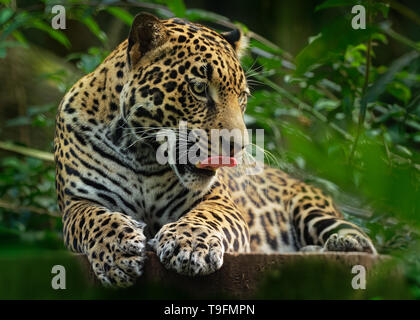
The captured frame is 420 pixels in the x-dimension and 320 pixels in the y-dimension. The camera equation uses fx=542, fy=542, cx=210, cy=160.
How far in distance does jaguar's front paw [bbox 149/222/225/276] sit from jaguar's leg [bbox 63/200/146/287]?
0.14 metres

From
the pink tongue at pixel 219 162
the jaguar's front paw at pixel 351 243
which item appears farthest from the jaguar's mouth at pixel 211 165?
the jaguar's front paw at pixel 351 243

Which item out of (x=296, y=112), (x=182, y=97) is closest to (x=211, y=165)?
(x=182, y=97)

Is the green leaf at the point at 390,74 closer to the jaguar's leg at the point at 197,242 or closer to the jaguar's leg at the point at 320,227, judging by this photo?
the jaguar's leg at the point at 197,242

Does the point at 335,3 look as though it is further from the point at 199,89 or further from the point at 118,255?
the point at 118,255

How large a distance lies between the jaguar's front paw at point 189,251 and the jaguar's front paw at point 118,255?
0.13m

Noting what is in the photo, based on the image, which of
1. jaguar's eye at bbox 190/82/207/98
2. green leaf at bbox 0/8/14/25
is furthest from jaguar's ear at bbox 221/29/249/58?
green leaf at bbox 0/8/14/25

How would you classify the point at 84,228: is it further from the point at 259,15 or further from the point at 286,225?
the point at 259,15

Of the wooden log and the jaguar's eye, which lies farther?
the jaguar's eye

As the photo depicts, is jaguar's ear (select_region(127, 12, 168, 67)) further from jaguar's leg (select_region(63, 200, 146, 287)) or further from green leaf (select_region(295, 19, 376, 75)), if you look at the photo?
green leaf (select_region(295, 19, 376, 75))

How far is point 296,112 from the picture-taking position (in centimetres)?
700

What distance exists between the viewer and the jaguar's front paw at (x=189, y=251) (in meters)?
3.04

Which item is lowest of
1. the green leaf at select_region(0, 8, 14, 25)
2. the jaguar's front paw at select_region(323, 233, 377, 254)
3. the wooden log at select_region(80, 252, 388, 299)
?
the wooden log at select_region(80, 252, 388, 299)

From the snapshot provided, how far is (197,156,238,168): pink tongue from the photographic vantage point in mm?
3553

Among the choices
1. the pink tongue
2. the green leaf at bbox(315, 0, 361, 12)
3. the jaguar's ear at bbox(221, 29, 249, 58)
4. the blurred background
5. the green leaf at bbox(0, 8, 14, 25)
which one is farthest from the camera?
the green leaf at bbox(0, 8, 14, 25)
